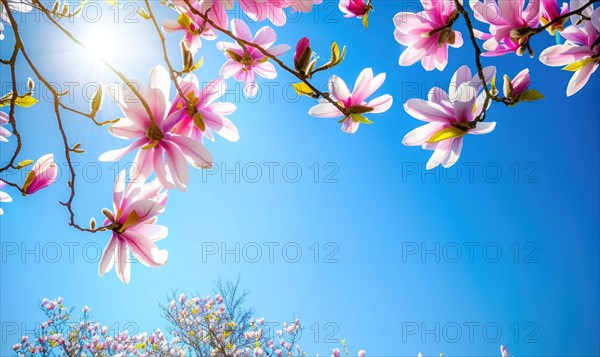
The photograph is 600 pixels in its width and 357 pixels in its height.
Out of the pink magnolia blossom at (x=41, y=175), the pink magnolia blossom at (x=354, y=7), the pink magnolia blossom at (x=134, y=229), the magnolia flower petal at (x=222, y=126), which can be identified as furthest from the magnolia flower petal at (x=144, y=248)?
the pink magnolia blossom at (x=354, y=7)

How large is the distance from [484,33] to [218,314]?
743 centimetres

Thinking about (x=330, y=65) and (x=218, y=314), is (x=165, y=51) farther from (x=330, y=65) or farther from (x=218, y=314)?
(x=218, y=314)

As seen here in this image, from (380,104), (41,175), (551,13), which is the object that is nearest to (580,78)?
(551,13)

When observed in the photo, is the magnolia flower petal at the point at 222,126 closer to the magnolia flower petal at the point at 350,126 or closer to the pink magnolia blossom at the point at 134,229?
the pink magnolia blossom at the point at 134,229

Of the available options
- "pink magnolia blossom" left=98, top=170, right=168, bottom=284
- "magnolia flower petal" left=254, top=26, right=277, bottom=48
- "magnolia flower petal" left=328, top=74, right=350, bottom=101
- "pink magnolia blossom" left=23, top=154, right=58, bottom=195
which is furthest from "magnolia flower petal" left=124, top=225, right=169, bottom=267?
"magnolia flower petal" left=254, top=26, right=277, bottom=48

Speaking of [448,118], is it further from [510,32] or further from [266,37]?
[266,37]

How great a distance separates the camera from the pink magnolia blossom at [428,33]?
88cm

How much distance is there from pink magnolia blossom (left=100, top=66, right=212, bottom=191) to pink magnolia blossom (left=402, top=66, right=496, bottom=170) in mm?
387

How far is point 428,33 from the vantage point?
0.92m

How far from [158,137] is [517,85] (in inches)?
27.5

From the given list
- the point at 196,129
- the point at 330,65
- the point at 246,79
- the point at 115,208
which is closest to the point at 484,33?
the point at 330,65

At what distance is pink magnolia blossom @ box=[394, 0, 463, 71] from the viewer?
88 centimetres

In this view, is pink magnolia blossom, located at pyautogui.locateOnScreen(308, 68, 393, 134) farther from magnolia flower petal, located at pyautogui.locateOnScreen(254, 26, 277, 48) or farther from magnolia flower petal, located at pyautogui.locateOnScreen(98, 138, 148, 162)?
magnolia flower petal, located at pyautogui.locateOnScreen(98, 138, 148, 162)

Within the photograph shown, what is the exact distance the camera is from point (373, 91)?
89 centimetres
